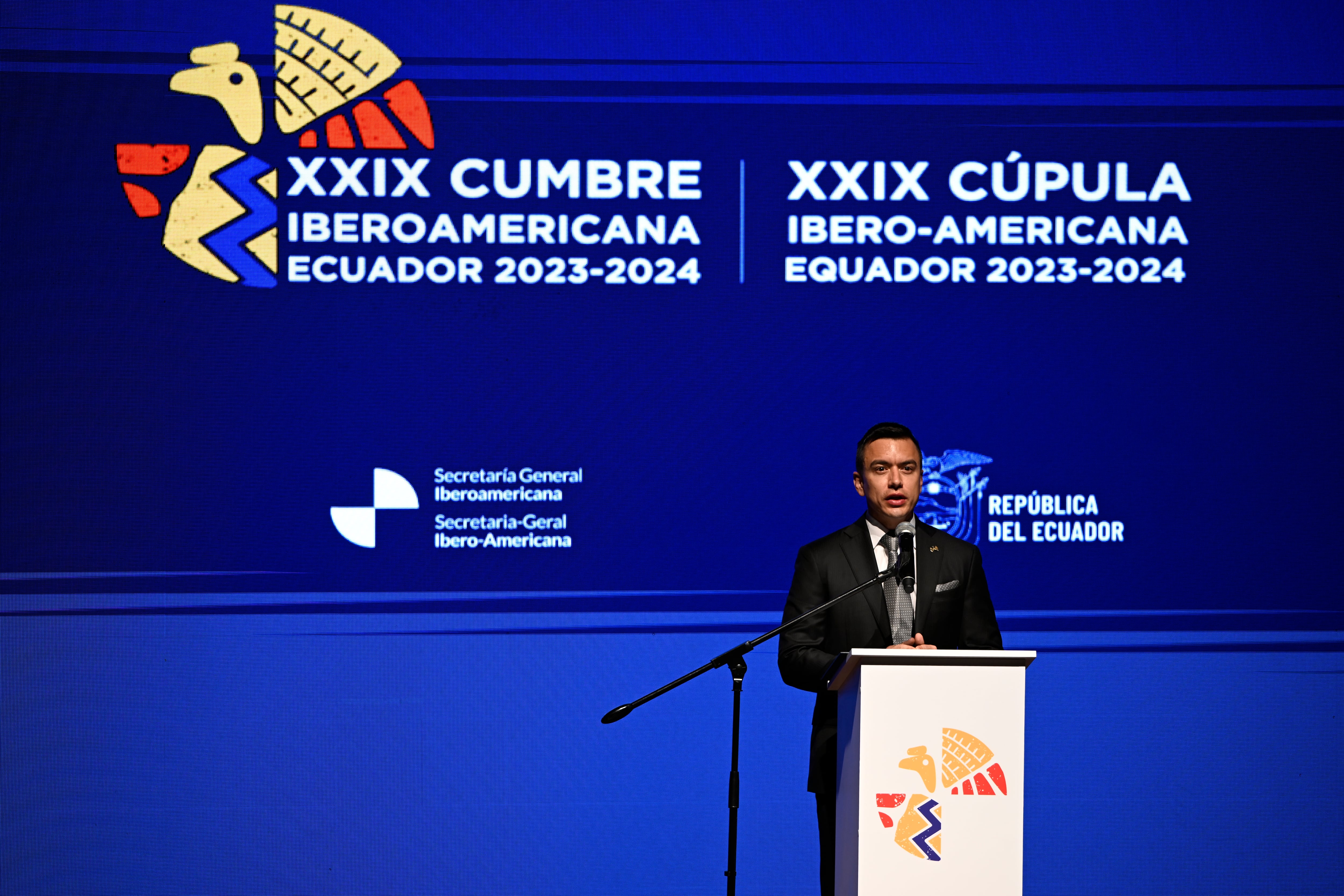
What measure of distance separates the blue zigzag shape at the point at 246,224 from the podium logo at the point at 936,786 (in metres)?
2.68

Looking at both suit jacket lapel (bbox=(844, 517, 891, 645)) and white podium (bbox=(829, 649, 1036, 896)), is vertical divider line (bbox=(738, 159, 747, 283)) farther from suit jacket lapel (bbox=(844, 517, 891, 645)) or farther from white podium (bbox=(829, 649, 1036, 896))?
white podium (bbox=(829, 649, 1036, 896))

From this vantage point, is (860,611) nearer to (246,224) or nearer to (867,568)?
(867,568)

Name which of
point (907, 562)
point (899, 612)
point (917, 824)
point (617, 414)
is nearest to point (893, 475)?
point (899, 612)

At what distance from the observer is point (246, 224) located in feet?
14.2

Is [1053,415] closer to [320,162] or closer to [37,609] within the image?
[320,162]

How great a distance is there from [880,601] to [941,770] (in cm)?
60

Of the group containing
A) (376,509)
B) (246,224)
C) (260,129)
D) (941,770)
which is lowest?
(941,770)

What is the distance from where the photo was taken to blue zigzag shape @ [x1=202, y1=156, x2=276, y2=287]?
4.32 meters

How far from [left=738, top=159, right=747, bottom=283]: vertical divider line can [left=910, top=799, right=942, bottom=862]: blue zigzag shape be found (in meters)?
2.10

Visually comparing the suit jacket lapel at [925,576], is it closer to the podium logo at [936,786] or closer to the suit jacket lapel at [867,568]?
the suit jacket lapel at [867,568]

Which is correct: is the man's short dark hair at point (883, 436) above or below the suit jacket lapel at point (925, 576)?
above

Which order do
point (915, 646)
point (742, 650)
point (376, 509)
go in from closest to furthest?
point (915, 646)
point (742, 650)
point (376, 509)

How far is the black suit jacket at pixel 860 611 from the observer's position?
321cm

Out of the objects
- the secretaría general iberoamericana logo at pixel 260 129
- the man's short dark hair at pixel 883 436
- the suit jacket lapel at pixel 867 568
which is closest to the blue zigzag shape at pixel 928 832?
the suit jacket lapel at pixel 867 568
